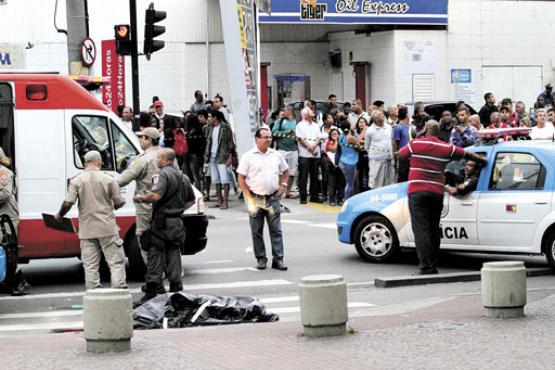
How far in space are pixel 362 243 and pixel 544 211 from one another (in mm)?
2736

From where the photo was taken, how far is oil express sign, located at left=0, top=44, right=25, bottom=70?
31.5 m

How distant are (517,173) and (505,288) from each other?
14.4ft

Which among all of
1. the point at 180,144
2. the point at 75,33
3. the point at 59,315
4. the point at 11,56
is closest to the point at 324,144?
the point at 180,144

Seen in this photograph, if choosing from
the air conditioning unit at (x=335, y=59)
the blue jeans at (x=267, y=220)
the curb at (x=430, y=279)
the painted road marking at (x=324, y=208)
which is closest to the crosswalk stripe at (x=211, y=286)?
the blue jeans at (x=267, y=220)

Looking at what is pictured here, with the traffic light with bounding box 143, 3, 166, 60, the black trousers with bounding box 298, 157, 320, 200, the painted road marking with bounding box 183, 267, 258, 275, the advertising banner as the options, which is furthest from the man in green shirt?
the painted road marking with bounding box 183, 267, 258, 275

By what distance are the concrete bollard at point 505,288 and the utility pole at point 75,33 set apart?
11919mm

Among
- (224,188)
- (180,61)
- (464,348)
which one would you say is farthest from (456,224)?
(180,61)

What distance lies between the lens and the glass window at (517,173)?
15.1 m

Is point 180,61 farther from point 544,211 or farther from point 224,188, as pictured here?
point 544,211

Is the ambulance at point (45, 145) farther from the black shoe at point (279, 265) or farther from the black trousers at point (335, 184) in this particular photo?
the black trousers at point (335, 184)

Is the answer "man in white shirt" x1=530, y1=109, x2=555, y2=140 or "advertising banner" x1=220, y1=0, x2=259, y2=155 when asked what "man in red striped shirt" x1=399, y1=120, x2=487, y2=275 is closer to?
"man in white shirt" x1=530, y1=109, x2=555, y2=140

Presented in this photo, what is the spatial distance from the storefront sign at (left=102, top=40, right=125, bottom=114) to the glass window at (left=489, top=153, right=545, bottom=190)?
1148 cm

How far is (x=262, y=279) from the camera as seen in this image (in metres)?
15.4

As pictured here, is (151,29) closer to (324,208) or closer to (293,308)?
(324,208)
